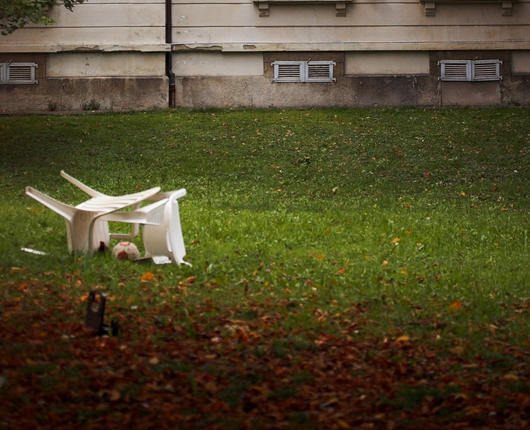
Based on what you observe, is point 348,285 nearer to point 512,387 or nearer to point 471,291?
point 471,291

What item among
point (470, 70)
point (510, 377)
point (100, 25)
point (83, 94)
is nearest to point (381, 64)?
point (470, 70)

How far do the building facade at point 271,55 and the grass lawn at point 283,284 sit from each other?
2692mm

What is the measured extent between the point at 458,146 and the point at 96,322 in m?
11.7

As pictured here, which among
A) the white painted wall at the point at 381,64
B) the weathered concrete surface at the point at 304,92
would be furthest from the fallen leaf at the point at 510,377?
the white painted wall at the point at 381,64

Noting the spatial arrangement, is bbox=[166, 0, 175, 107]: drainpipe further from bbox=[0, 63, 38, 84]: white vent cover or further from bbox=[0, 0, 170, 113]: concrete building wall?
bbox=[0, 63, 38, 84]: white vent cover

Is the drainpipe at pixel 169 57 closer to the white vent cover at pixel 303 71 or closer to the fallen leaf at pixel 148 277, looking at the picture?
the white vent cover at pixel 303 71

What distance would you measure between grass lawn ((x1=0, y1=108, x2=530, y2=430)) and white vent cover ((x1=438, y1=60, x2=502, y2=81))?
3101 millimetres

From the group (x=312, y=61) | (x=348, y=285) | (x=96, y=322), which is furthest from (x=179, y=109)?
(x=96, y=322)

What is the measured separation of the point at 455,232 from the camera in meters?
12.1

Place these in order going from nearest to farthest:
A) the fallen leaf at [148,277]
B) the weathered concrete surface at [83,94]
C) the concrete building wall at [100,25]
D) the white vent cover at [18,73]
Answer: the fallen leaf at [148,277], the weathered concrete surface at [83,94], the white vent cover at [18,73], the concrete building wall at [100,25]

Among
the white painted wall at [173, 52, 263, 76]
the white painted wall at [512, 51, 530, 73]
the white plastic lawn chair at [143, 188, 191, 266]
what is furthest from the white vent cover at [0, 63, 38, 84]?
the white plastic lawn chair at [143, 188, 191, 266]

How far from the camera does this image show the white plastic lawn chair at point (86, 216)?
9.42m

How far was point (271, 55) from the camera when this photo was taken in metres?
21.4

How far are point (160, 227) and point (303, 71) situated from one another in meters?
12.5
